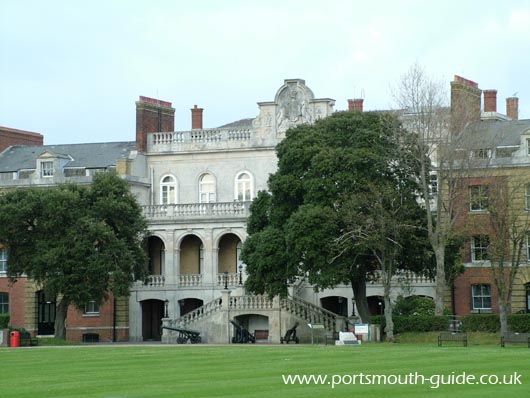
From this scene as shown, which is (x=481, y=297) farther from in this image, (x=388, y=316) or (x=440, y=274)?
(x=388, y=316)

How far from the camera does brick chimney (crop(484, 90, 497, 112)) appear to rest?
76.0 metres

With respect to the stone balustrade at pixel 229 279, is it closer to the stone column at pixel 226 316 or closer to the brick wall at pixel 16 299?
the stone column at pixel 226 316

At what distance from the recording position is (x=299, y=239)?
6062 cm

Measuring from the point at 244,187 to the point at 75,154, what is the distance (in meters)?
11.5

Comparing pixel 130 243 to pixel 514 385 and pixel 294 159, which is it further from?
pixel 514 385

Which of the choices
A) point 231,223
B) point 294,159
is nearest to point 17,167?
point 231,223

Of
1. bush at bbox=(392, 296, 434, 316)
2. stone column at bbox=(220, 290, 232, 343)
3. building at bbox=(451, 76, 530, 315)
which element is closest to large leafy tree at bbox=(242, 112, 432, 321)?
bush at bbox=(392, 296, 434, 316)

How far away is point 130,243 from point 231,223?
21.5 feet

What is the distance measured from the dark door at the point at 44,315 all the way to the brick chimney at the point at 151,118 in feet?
33.7

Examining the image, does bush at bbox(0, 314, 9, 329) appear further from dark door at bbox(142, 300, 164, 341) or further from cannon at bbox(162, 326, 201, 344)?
cannon at bbox(162, 326, 201, 344)

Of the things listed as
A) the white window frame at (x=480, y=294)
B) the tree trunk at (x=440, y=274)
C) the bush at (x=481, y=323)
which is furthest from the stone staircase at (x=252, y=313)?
the white window frame at (x=480, y=294)

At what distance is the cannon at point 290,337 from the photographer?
63.1m

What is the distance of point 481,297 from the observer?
69375mm

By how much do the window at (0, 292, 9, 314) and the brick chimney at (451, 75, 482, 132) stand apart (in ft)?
93.5
